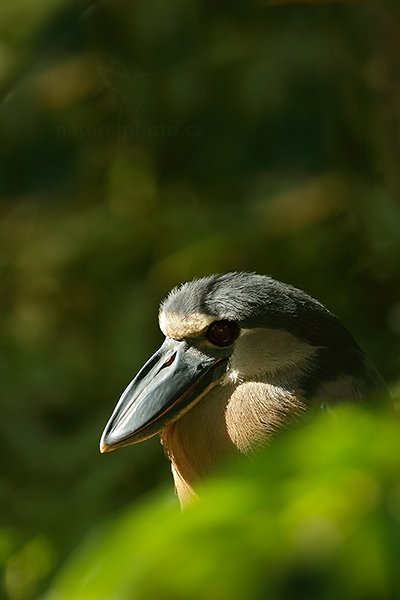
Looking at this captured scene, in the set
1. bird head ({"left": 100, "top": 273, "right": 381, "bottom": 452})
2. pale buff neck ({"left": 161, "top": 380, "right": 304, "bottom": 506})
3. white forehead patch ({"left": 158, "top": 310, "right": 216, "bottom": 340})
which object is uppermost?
white forehead patch ({"left": 158, "top": 310, "right": 216, "bottom": 340})

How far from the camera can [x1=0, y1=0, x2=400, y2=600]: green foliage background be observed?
9.90 ft

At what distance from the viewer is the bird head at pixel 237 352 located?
1873 mm

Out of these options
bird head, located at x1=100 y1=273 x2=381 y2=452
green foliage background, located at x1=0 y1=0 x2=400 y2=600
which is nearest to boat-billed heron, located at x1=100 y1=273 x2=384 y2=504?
bird head, located at x1=100 y1=273 x2=381 y2=452

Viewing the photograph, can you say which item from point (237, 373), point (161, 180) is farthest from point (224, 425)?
point (161, 180)

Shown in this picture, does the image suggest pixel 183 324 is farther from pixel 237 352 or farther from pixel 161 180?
pixel 161 180

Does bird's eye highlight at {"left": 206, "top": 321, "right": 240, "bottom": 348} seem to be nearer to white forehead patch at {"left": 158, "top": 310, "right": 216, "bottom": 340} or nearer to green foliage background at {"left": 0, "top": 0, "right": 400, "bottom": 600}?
white forehead patch at {"left": 158, "top": 310, "right": 216, "bottom": 340}

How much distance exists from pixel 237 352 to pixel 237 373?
0.12 ft

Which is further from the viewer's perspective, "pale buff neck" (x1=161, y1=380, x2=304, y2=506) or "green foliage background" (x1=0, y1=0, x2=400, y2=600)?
"green foliage background" (x1=0, y1=0, x2=400, y2=600)

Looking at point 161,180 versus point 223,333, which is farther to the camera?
point 161,180

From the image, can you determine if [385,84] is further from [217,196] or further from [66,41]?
[66,41]

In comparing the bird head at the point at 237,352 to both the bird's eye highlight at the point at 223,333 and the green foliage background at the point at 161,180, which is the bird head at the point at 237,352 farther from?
the green foliage background at the point at 161,180

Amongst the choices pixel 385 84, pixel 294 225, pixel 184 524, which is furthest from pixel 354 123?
pixel 184 524

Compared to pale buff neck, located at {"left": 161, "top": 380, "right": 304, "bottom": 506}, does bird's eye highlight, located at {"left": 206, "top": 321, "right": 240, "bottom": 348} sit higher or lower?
higher

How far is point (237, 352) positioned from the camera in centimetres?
191
